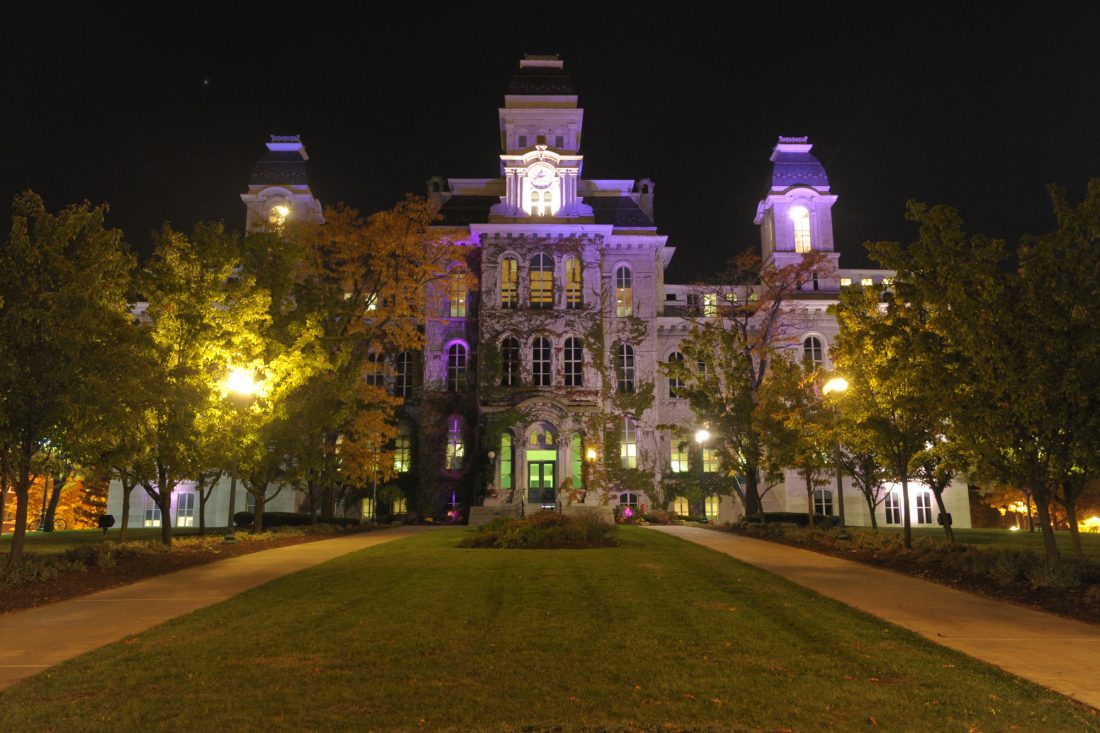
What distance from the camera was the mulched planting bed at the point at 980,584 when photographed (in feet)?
39.2

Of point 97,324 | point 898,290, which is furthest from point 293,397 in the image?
point 898,290

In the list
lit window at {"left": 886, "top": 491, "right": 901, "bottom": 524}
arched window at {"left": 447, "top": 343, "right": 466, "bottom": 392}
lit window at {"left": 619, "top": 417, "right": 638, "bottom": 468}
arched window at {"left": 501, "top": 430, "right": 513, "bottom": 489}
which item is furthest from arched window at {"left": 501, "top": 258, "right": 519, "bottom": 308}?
lit window at {"left": 886, "top": 491, "right": 901, "bottom": 524}

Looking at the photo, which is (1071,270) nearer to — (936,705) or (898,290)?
(898,290)

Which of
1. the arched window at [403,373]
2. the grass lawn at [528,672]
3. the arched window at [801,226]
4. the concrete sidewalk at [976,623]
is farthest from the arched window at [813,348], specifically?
the grass lawn at [528,672]

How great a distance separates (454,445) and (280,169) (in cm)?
1969

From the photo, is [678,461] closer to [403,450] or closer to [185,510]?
[403,450]

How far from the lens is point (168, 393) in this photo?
1834 centimetres

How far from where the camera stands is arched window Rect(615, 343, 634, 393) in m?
41.8

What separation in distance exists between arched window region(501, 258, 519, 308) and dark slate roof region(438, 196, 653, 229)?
3.91 metres

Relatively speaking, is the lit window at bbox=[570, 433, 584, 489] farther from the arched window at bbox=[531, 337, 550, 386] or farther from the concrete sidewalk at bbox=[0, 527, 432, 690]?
the concrete sidewalk at bbox=[0, 527, 432, 690]

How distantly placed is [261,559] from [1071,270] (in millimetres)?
17962

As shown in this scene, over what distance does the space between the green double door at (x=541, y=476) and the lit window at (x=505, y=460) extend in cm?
101

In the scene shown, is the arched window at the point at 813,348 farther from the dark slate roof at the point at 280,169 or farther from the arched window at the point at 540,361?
the dark slate roof at the point at 280,169

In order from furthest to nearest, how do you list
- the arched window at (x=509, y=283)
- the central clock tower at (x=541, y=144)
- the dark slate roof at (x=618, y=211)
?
the dark slate roof at (x=618, y=211) → the central clock tower at (x=541, y=144) → the arched window at (x=509, y=283)
